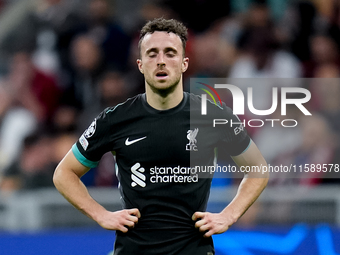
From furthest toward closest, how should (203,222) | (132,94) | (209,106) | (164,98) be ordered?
(132,94) → (209,106) → (164,98) → (203,222)

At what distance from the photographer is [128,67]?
7949 mm

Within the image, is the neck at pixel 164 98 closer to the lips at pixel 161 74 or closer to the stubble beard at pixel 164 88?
the stubble beard at pixel 164 88

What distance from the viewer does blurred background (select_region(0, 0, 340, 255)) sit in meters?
6.00

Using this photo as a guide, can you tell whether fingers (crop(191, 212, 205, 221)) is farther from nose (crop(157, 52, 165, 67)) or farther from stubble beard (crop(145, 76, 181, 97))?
nose (crop(157, 52, 165, 67))

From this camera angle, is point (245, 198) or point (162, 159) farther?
point (245, 198)

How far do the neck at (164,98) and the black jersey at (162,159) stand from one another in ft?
0.12

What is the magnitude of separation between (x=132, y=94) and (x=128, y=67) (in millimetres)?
664

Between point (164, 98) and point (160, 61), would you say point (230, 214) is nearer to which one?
point (164, 98)

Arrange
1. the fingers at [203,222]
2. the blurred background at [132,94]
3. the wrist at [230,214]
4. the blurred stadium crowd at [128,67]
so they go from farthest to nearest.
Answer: the blurred stadium crowd at [128,67]
the blurred background at [132,94]
the wrist at [230,214]
the fingers at [203,222]

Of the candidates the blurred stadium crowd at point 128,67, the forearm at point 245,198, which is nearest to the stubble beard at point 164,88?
the forearm at point 245,198

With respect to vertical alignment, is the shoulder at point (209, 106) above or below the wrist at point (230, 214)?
above

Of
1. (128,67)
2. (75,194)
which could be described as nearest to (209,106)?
(75,194)

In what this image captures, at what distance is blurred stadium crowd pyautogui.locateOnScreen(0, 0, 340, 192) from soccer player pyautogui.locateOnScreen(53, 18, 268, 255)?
266 cm

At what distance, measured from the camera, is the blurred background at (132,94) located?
6.00m
